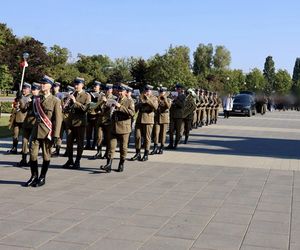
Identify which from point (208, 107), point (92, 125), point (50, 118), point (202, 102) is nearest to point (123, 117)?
point (50, 118)

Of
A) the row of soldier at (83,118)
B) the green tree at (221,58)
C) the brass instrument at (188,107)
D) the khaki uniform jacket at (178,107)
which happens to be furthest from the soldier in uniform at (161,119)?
the green tree at (221,58)

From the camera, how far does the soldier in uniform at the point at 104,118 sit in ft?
35.5

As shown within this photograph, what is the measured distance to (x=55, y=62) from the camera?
239ft

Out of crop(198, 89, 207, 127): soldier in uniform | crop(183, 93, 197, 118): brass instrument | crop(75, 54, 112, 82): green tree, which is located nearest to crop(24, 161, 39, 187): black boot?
crop(183, 93, 197, 118): brass instrument

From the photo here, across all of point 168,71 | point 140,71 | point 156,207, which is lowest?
point 156,207

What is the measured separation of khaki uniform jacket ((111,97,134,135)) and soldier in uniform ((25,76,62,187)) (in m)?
1.81

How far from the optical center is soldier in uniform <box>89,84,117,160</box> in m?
10.8

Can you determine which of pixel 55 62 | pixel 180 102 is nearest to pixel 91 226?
pixel 180 102

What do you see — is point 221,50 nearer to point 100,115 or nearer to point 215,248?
point 100,115

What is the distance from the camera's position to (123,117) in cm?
1040

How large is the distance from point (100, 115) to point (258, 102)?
36.2 metres

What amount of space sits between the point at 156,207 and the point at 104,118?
216 inches

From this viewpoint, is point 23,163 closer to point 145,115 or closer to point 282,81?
point 145,115

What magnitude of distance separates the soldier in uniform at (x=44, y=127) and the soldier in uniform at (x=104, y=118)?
1807 mm
